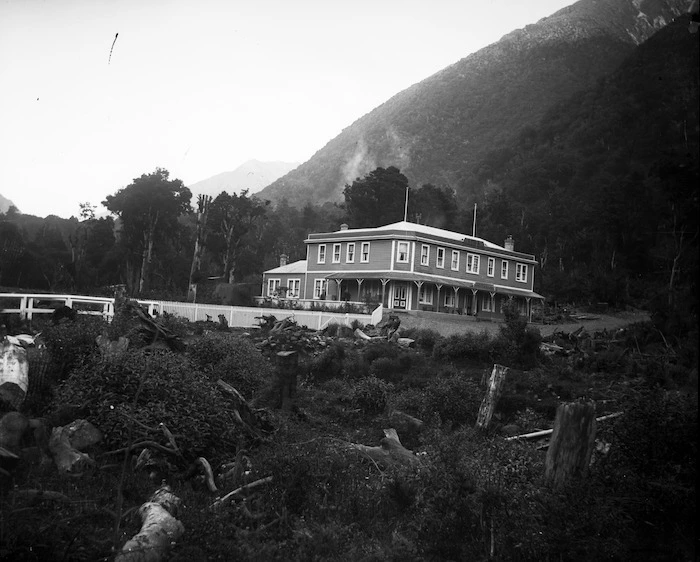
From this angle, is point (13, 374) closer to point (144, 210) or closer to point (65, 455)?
point (65, 455)

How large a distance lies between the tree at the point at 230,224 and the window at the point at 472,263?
22.7 meters

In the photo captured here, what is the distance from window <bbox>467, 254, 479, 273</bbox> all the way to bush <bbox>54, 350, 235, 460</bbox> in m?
34.6

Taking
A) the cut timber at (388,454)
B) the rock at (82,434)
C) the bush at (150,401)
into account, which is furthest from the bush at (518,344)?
the rock at (82,434)

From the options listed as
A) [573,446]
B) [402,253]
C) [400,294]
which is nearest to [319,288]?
[400,294]

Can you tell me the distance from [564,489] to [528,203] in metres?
72.7

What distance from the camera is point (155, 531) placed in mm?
5418

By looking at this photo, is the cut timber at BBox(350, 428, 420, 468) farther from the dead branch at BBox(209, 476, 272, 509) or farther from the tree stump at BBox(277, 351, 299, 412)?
the tree stump at BBox(277, 351, 299, 412)

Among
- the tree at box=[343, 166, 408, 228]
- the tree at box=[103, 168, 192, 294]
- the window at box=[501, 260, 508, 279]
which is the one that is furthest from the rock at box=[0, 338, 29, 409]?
the tree at box=[343, 166, 408, 228]

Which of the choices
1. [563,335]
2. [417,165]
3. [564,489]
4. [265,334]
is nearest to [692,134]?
[564,489]

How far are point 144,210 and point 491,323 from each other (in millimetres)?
33983

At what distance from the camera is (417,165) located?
116m

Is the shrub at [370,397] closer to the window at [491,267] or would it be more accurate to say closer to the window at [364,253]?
the window at [364,253]

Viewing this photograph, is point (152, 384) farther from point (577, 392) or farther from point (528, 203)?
point (528, 203)

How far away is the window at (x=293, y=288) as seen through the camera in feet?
148
